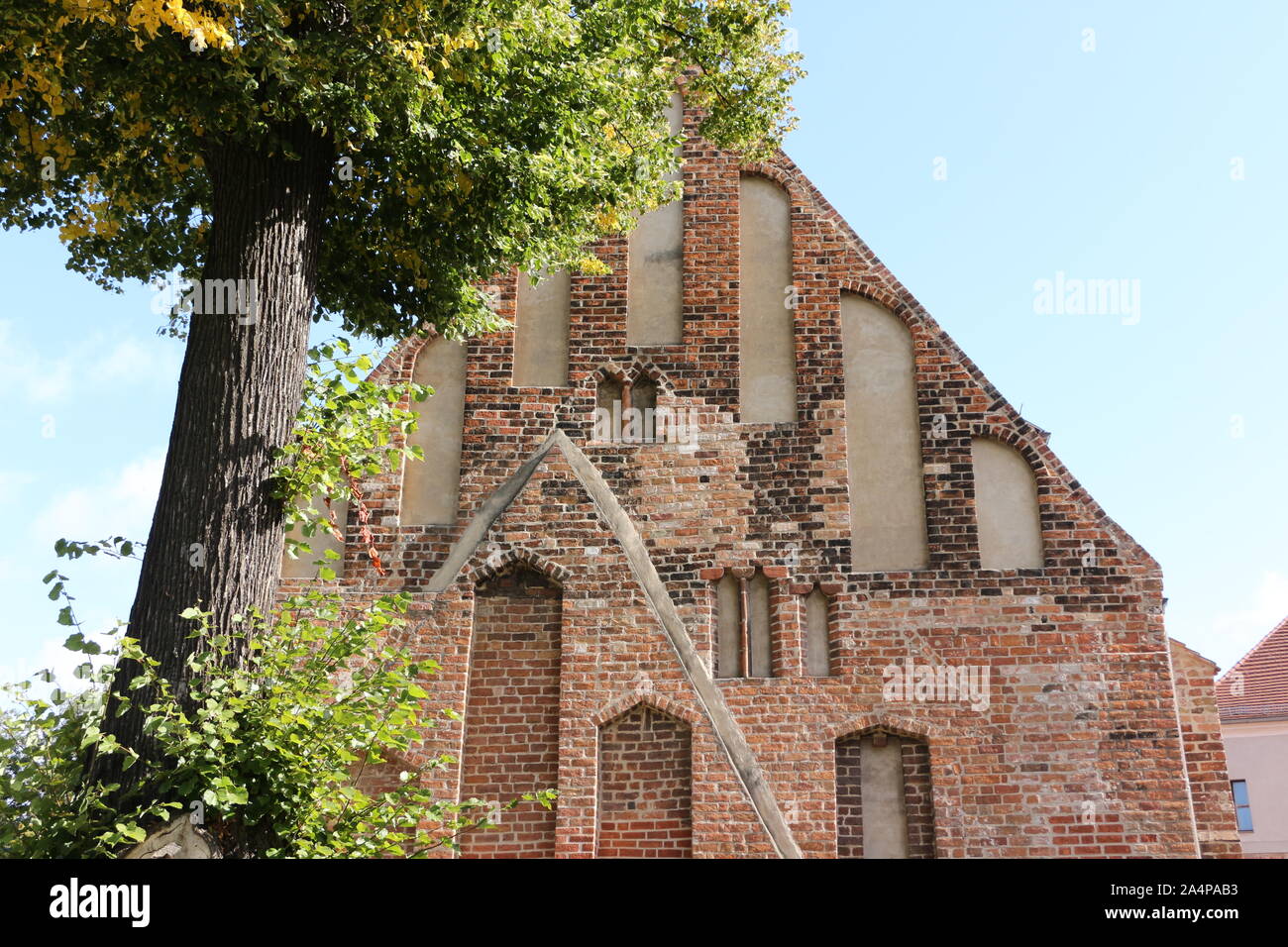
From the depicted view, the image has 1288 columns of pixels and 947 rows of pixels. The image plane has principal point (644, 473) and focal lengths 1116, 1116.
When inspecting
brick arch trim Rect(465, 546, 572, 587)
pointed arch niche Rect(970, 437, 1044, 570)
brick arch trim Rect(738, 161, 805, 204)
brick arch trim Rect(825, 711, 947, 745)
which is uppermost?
brick arch trim Rect(738, 161, 805, 204)

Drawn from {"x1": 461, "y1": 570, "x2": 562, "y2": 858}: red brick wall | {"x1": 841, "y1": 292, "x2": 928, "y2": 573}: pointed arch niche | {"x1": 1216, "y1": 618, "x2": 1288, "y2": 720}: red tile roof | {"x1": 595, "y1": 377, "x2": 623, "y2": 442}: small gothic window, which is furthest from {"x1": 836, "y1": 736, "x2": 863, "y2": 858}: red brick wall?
{"x1": 1216, "y1": 618, "x2": 1288, "y2": 720}: red tile roof

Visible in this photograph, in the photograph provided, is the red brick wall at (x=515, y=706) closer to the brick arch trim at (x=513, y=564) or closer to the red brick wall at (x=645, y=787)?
the brick arch trim at (x=513, y=564)

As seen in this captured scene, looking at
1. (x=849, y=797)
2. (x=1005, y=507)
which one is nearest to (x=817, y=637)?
(x=849, y=797)

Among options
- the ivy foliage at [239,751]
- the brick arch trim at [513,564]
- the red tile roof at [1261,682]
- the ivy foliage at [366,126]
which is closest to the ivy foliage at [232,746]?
the ivy foliage at [239,751]

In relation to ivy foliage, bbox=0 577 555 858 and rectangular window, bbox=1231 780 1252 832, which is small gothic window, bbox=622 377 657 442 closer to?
ivy foliage, bbox=0 577 555 858

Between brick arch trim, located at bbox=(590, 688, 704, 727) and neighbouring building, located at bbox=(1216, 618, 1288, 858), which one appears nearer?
brick arch trim, located at bbox=(590, 688, 704, 727)

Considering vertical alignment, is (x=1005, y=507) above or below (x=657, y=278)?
below

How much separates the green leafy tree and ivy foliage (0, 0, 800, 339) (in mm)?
15

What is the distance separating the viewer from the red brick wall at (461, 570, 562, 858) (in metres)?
8.12

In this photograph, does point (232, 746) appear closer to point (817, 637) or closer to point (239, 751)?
point (239, 751)

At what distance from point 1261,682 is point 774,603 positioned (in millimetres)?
20006

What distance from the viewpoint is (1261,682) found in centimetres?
2502

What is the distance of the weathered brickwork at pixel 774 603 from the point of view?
27.9 ft

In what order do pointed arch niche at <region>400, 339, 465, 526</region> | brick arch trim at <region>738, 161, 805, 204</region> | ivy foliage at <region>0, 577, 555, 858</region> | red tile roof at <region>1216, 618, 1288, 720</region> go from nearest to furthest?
ivy foliage at <region>0, 577, 555, 858</region> → pointed arch niche at <region>400, 339, 465, 526</region> → brick arch trim at <region>738, 161, 805, 204</region> → red tile roof at <region>1216, 618, 1288, 720</region>
